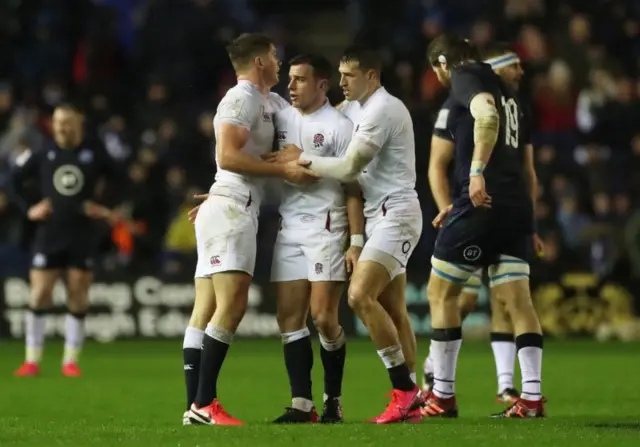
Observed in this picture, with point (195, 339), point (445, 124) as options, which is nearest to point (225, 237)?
point (195, 339)

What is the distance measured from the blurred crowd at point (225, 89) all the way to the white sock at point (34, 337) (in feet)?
14.1

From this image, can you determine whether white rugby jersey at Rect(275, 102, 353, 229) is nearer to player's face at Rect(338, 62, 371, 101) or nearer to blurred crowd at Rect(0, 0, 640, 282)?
player's face at Rect(338, 62, 371, 101)

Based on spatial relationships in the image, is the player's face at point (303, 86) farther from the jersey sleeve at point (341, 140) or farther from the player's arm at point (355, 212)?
the player's arm at point (355, 212)

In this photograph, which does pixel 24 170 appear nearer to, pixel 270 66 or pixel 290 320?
pixel 270 66

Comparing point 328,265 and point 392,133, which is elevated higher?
point 392,133

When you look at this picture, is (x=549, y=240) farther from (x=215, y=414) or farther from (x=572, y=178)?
(x=215, y=414)

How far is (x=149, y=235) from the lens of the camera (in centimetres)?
2077

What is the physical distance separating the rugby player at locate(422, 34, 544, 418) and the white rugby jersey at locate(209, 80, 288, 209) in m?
1.27

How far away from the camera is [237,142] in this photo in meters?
9.30

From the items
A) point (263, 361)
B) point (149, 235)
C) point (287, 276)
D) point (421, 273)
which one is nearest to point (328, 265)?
point (287, 276)

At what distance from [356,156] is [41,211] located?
6476mm

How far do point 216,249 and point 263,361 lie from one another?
23.9 ft

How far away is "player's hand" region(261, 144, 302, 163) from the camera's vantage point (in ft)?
30.8

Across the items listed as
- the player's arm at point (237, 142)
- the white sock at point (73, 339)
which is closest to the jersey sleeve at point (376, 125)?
the player's arm at point (237, 142)
